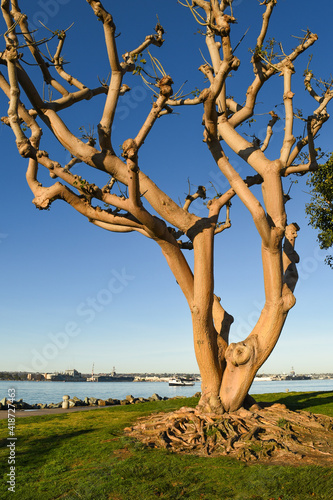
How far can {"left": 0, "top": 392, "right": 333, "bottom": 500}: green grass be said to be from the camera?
6.34 meters

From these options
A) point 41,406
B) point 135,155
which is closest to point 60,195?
point 135,155

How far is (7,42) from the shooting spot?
29.3 ft

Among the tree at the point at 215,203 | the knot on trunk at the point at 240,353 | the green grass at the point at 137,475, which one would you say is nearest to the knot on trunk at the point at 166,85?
the tree at the point at 215,203

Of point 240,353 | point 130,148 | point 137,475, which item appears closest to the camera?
point 137,475

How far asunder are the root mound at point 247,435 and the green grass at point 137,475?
1.66ft

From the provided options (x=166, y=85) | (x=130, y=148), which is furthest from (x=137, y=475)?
(x=166, y=85)

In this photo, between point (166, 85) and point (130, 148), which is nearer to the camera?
point (130, 148)

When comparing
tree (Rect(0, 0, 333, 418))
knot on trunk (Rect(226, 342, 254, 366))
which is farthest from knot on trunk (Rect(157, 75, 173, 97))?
knot on trunk (Rect(226, 342, 254, 366))

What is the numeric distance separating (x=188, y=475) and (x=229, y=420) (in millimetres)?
2900

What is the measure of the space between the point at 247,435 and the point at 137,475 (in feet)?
10.1

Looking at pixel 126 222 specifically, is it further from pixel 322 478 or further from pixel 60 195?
pixel 322 478

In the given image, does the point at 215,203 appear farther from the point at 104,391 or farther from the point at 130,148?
the point at 104,391

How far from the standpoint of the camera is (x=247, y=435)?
905 cm

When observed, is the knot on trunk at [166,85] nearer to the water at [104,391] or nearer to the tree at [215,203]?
the tree at [215,203]
